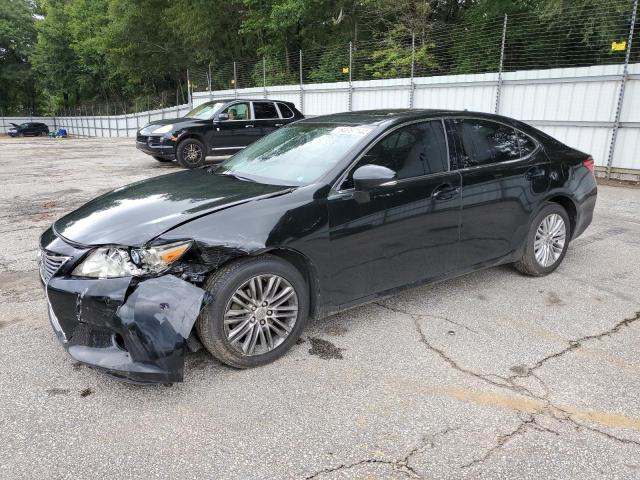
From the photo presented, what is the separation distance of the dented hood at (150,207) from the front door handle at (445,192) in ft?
3.95

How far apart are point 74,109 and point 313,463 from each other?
181 ft

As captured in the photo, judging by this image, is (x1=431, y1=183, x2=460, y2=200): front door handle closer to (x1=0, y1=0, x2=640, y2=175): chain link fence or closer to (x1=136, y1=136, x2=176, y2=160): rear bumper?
(x1=0, y1=0, x2=640, y2=175): chain link fence

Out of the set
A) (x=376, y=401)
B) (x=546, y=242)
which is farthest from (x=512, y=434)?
(x=546, y=242)

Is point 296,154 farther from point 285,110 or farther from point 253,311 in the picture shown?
point 285,110

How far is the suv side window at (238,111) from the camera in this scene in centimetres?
1249

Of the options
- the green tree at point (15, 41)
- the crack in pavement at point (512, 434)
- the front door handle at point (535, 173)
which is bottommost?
the crack in pavement at point (512, 434)

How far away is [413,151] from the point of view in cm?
390

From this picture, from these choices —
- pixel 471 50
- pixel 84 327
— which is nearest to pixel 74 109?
pixel 471 50

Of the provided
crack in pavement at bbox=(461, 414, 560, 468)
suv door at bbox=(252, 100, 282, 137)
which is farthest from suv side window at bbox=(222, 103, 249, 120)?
crack in pavement at bbox=(461, 414, 560, 468)

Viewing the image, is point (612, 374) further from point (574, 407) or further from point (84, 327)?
point (84, 327)

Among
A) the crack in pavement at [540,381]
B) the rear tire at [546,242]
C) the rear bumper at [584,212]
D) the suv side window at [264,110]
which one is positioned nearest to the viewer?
the crack in pavement at [540,381]

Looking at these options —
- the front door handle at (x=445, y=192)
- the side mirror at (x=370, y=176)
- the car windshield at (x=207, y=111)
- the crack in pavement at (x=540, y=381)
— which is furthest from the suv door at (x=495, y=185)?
the car windshield at (x=207, y=111)

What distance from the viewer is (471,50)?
14594 mm

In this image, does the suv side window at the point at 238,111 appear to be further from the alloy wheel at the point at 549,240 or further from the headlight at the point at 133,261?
the headlight at the point at 133,261
